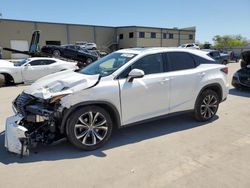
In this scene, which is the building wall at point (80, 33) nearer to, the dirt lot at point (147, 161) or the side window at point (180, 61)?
the dirt lot at point (147, 161)

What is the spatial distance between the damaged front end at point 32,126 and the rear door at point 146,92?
1188mm

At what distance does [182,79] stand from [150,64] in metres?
0.77

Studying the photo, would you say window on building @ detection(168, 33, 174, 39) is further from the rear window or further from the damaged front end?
the damaged front end

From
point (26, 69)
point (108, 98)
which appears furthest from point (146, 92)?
point (26, 69)

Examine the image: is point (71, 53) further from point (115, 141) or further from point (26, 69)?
point (115, 141)

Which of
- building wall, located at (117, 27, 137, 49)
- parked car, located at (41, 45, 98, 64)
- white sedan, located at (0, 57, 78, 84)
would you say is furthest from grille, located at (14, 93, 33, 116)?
building wall, located at (117, 27, 137, 49)

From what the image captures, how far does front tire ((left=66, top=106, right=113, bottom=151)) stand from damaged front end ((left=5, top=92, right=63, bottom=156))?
0.25 metres

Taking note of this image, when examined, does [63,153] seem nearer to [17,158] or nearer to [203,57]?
[17,158]

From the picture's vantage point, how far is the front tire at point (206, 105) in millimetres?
5553

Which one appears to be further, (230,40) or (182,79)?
(230,40)

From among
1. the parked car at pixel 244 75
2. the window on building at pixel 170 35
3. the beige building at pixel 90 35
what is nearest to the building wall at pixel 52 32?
the beige building at pixel 90 35

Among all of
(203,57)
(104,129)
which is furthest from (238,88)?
(104,129)

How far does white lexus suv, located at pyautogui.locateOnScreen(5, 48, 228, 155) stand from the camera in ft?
13.0

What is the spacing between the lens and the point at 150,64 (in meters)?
4.89
